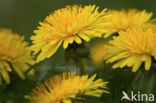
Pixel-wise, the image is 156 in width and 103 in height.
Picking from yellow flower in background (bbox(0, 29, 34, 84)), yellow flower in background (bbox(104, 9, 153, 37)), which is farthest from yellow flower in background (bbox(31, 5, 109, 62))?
yellow flower in background (bbox(104, 9, 153, 37))

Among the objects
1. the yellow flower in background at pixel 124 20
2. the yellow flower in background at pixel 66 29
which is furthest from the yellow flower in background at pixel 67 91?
the yellow flower in background at pixel 124 20

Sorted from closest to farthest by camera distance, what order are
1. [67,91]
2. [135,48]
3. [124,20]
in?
[67,91] → [135,48] → [124,20]

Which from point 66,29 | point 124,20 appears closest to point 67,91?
point 66,29

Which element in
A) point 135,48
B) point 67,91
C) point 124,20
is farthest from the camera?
point 124,20

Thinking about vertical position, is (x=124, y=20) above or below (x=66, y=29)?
above

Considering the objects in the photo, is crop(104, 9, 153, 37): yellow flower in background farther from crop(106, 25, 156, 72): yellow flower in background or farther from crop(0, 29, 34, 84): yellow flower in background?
crop(0, 29, 34, 84): yellow flower in background

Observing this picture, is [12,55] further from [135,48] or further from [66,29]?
[135,48]

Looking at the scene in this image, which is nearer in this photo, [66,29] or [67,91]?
[67,91]
